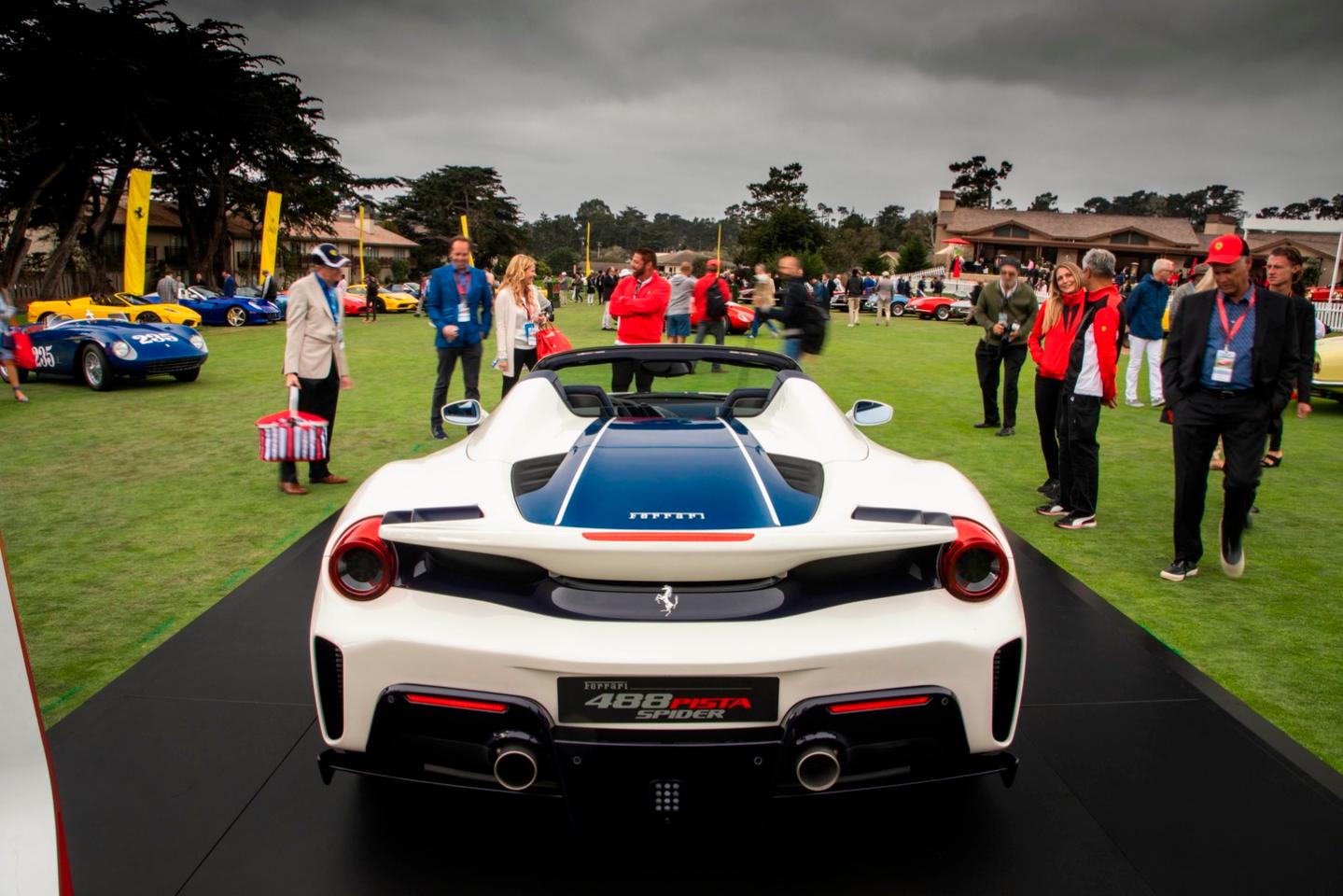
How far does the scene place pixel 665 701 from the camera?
1830mm

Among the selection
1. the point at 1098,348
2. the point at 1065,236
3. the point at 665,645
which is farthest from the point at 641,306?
the point at 1065,236

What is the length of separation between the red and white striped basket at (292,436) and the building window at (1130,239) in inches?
2848

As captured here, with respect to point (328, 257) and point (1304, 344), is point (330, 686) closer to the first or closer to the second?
point (328, 257)

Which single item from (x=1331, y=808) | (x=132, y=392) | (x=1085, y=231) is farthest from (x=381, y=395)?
(x=1085, y=231)

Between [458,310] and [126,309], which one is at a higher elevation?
[126,309]

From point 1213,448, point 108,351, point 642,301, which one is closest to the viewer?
point 1213,448

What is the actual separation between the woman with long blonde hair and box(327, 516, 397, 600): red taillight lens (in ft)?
19.2

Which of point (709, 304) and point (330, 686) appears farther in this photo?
point (709, 304)

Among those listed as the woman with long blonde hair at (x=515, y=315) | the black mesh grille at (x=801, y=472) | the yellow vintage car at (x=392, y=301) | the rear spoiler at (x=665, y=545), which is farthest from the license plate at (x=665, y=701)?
the yellow vintage car at (x=392, y=301)

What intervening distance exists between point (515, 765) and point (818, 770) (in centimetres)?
67

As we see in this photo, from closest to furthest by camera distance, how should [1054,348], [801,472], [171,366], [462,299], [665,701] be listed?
[665,701] → [801,472] → [1054,348] → [462,299] → [171,366]

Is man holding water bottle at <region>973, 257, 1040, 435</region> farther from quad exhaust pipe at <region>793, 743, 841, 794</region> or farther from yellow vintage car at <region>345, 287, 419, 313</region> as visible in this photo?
yellow vintage car at <region>345, 287, 419, 313</region>

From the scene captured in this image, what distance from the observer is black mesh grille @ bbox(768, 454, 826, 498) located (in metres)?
2.33

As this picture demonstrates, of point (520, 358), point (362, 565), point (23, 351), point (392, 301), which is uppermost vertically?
point (392, 301)
